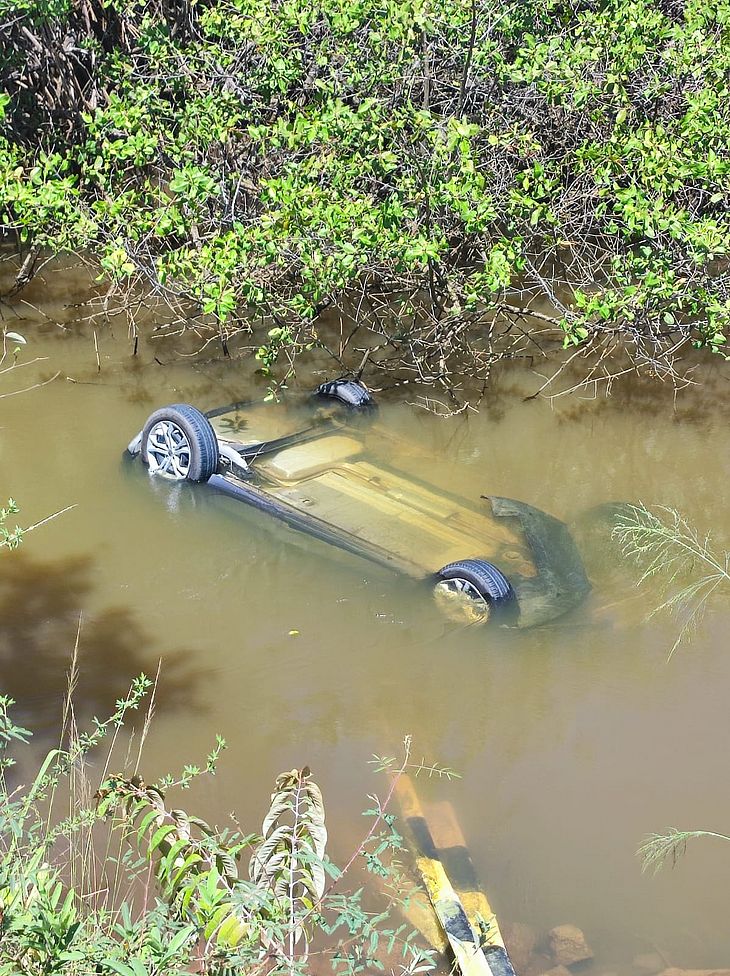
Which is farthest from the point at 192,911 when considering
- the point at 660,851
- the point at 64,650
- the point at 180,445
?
the point at 180,445

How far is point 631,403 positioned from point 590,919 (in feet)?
19.1

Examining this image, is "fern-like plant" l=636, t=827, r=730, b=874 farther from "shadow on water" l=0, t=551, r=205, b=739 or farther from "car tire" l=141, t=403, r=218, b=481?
"car tire" l=141, t=403, r=218, b=481

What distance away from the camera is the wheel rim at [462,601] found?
616 centimetres

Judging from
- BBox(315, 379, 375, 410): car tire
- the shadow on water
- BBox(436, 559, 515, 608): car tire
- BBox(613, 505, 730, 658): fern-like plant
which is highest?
BBox(315, 379, 375, 410): car tire

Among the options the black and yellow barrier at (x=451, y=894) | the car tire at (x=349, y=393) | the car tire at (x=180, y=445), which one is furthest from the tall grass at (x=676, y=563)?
the car tire at (x=180, y=445)

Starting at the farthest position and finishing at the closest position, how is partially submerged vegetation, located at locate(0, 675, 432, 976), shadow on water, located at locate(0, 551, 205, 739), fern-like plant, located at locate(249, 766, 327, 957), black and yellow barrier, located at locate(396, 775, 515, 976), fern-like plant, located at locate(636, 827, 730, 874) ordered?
shadow on water, located at locate(0, 551, 205, 739)
fern-like plant, located at locate(636, 827, 730, 874)
black and yellow barrier, located at locate(396, 775, 515, 976)
fern-like plant, located at locate(249, 766, 327, 957)
partially submerged vegetation, located at locate(0, 675, 432, 976)

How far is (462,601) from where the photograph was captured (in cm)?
622

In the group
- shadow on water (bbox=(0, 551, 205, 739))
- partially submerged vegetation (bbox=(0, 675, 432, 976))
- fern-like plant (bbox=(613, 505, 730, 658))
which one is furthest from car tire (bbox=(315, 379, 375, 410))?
partially submerged vegetation (bbox=(0, 675, 432, 976))

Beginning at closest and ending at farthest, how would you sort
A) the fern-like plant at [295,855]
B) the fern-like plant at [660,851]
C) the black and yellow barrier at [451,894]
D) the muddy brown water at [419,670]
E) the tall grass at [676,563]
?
1. the fern-like plant at [295,855]
2. the black and yellow barrier at [451,894]
3. the fern-like plant at [660,851]
4. the muddy brown water at [419,670]
5. the tall grass at [676,563]

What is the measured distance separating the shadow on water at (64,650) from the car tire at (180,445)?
978 millimetres

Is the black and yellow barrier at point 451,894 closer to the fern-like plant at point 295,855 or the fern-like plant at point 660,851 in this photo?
the fern-like plant at point 660,851

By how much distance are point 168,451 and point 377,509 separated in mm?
1671

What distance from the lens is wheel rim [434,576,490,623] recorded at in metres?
6.16

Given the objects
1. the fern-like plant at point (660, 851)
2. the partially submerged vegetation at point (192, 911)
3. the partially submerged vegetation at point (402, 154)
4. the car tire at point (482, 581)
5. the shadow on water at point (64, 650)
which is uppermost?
the partially submerged vegetation at point (402, 154)
